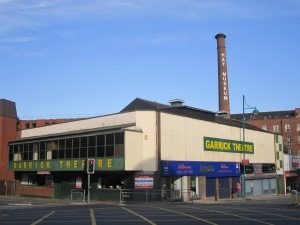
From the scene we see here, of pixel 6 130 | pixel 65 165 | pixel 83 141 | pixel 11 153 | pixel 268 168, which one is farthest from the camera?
pixel 268 168

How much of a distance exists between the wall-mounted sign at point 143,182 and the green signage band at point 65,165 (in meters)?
2.02

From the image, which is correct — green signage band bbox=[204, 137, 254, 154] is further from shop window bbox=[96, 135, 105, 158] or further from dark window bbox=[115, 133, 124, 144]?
shop window bbox=[96, 135, 105, 158]

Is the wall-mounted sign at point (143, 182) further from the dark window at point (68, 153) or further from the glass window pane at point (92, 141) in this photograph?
the dark window at point (68, 153)

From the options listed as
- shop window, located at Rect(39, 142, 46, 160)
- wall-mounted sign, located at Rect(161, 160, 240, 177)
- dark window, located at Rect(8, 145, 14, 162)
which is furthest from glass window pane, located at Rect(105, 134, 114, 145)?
dark window, located at Rect(8, 145, 14, 162)

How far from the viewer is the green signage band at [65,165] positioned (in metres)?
42.9

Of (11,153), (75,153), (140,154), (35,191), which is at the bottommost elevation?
(35,191)

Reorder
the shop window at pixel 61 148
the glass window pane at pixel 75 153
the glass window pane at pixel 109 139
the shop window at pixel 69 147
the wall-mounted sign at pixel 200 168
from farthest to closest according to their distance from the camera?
the shop window at pixel 61 148, the shop window at pixel 69 147, the glass window pane at pixel 75 153, the wall-mounted sign at pixel 200 168, the glass window pane at pixel 109 139

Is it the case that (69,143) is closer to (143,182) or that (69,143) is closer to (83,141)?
(83,141)

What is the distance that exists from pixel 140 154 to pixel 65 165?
9.37 meters

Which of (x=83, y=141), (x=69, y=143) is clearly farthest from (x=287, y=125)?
(x=83, y=141)

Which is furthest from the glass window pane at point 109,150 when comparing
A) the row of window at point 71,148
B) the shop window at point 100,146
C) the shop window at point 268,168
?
the shop window at point 268,168

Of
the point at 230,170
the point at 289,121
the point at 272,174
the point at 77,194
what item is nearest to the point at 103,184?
the point at 77,194

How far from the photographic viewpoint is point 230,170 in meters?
57.3

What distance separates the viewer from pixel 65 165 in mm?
48562
